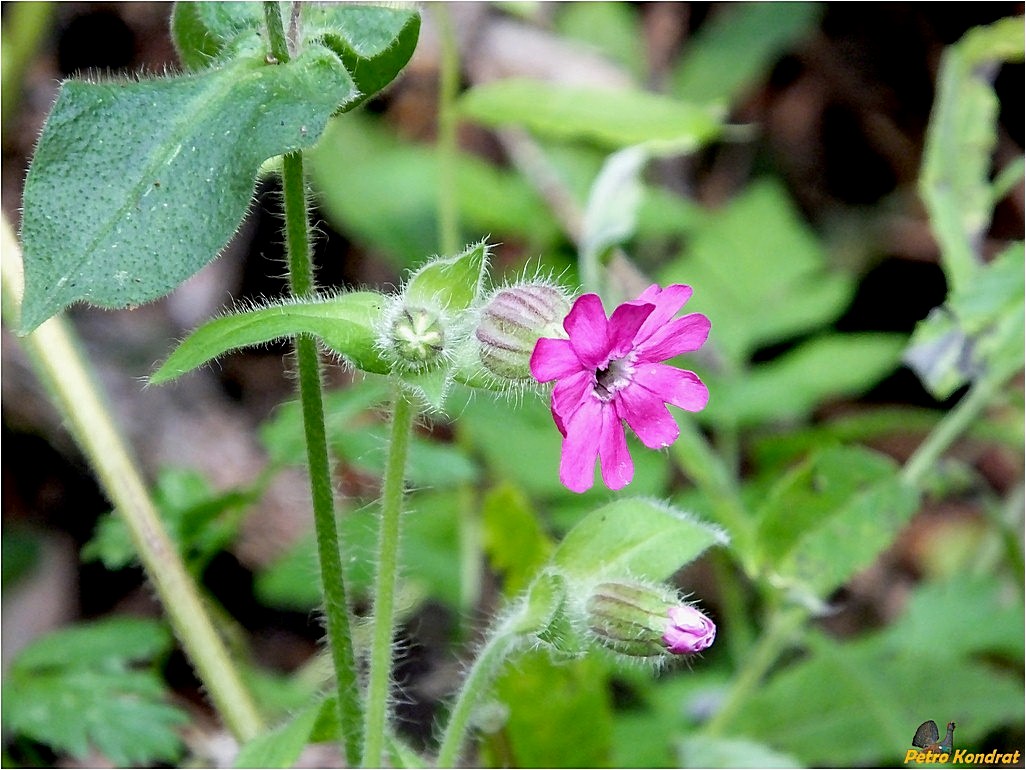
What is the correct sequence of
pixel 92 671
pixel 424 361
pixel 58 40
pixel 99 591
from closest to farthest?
1. pixel 424 361
2. pixel 92 671
3. pixel 99 591
4. pixel 58 40

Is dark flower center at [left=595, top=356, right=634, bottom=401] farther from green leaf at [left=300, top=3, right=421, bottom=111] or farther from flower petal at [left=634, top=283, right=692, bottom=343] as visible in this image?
green leaf at [left=300, top=3, right=421, bottom=111]

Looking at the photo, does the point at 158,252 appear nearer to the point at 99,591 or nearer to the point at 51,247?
the point at 51,247

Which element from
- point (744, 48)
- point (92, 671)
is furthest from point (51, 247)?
point (744, 48)

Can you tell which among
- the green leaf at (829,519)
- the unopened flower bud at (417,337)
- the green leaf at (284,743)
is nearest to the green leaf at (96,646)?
the green leaf at (284,743)

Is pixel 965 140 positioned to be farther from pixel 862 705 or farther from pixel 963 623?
pixel 862 705

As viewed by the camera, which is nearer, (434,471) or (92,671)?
(92,671)

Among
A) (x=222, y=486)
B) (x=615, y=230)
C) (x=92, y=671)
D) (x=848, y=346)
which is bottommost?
(x=92, y=671)

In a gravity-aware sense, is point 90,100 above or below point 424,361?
above

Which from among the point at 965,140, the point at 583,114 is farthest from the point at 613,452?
the point at 583,114
